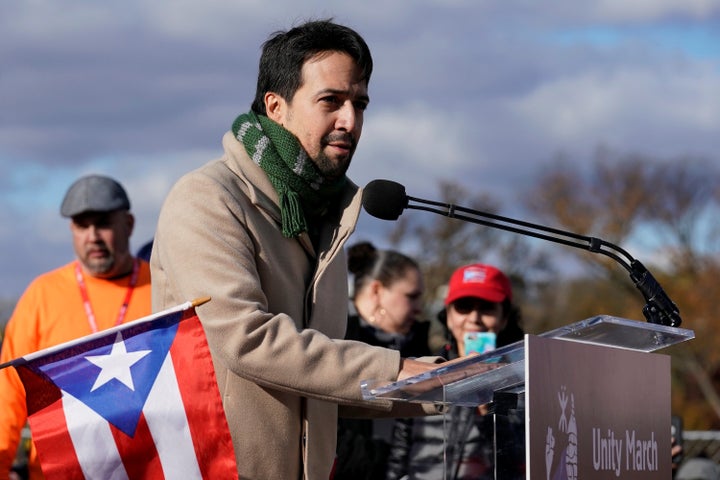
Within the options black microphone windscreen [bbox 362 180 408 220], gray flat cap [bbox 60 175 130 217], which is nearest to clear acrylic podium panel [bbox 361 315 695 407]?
black microphone windscreen [bbox 362 180 408 220]

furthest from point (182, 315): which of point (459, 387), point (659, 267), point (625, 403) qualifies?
point (659, 267)

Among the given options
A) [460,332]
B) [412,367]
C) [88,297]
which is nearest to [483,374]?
[412,367]

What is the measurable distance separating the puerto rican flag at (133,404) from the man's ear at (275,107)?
2.60 ft

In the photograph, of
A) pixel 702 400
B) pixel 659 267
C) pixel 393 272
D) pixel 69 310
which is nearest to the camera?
pixel 69 310

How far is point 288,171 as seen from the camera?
4.07 meters

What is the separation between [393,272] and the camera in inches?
297

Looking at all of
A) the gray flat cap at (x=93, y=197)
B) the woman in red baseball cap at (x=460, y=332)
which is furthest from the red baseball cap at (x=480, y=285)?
the gray flat cap at (x=93, y=197)

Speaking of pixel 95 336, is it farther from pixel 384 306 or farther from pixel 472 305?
pixel 384 306

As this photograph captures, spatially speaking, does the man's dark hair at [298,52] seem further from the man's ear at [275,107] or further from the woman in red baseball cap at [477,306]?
the woman in red baseball cap at [477,306]

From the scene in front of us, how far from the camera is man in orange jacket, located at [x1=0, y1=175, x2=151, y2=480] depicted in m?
6.49

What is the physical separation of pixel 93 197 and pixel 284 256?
341cm

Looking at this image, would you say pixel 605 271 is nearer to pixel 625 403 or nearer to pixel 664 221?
pixel 664 221

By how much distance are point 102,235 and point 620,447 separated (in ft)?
13.6

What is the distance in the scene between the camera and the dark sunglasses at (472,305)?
22.9ft
